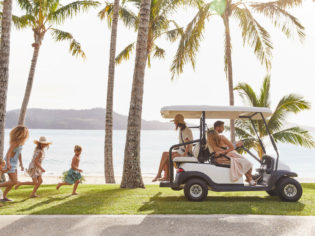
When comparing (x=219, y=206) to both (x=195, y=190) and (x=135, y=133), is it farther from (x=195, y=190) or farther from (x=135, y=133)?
(x=135, y=133)

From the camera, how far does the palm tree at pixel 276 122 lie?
16.4m

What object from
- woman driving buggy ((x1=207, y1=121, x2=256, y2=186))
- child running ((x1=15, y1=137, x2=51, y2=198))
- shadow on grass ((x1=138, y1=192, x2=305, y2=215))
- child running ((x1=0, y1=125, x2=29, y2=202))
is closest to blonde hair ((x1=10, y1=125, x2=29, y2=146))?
child running ((x1=0, y1=125, x2=29, y2=202))

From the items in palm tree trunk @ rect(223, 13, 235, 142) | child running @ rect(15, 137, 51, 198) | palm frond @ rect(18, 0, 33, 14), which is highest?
palm frond @ rect(18, 0, 33, 14)

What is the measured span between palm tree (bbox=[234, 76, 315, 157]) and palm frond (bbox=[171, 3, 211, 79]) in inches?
175

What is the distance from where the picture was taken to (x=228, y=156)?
22.3ft

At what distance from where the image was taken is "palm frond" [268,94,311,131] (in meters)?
16.2

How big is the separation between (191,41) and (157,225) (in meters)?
10.8

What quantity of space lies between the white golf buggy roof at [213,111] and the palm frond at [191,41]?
6.82 m

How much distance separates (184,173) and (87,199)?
2.00 metres

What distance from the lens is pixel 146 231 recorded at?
466 cm

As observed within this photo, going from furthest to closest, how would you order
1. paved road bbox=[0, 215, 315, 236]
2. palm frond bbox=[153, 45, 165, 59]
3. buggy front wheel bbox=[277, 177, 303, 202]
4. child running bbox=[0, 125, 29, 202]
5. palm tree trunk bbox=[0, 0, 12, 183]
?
palm frond bbox=[153, 45, 165, 59] → palm tree trunk bbox=[0, 0, 12, 183] → buggy front wheel bbox=[277, 177, 303, 202] → child running bbox=[0, 125, 29, 202] → paved road bbox=[0, 215, 315, 236]

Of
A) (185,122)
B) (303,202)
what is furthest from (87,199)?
(303,202)

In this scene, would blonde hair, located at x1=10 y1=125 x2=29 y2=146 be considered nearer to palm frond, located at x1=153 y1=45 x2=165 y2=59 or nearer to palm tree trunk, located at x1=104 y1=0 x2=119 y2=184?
palm tree trunk, located at x1=104 y1=0 x2=119 y2=184

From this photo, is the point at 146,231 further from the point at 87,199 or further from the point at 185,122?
the point at 185,122
